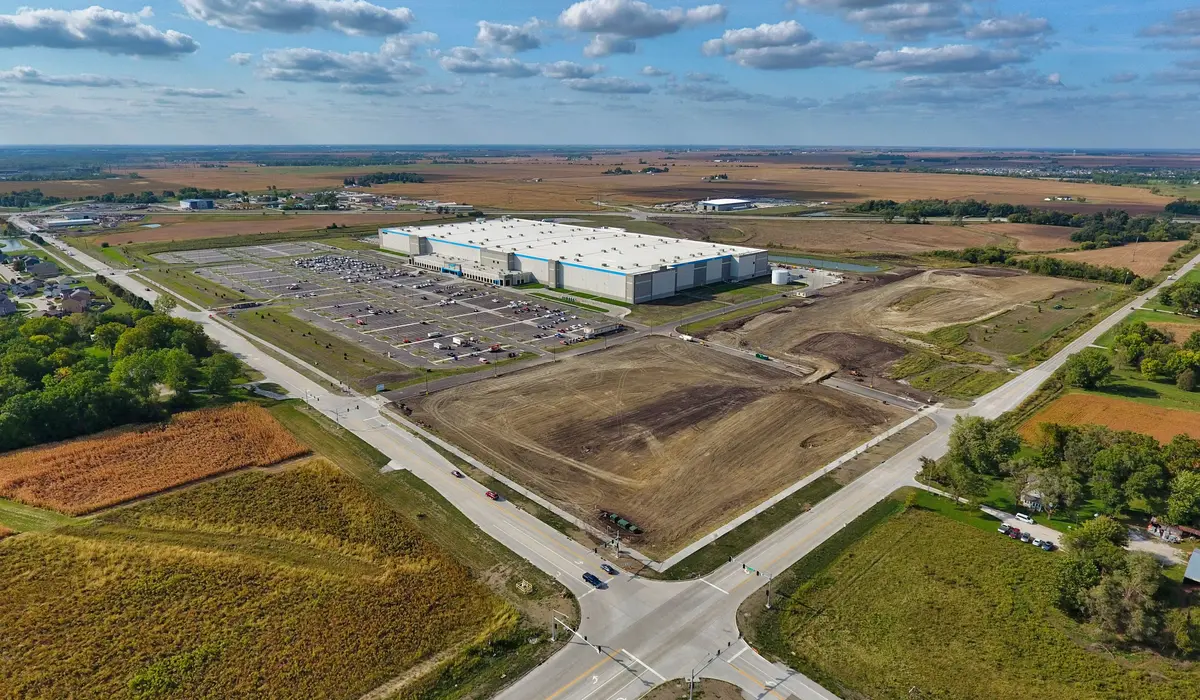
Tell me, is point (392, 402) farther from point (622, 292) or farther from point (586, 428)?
point (622, 292)

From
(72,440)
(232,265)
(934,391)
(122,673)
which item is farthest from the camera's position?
(232,265)

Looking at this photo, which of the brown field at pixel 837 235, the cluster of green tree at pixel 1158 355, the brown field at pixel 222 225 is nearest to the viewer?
the cluster of green tree at pixel 1158 355

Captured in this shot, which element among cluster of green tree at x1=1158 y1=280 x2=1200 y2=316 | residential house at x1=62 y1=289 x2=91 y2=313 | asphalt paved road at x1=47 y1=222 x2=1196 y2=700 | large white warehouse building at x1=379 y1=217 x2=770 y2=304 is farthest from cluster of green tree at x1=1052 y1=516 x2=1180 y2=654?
residential house at x1=62 y1=289 x2=91 y2=313

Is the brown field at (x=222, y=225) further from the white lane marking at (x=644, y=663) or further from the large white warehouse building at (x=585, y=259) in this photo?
the white lane marking at (x=644, y=663)

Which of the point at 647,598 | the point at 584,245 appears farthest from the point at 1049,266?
the point at 647,598

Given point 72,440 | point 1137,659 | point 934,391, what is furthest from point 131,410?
point 934,391

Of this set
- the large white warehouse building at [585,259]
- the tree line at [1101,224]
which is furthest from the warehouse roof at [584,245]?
the tree line at [1101,224]
